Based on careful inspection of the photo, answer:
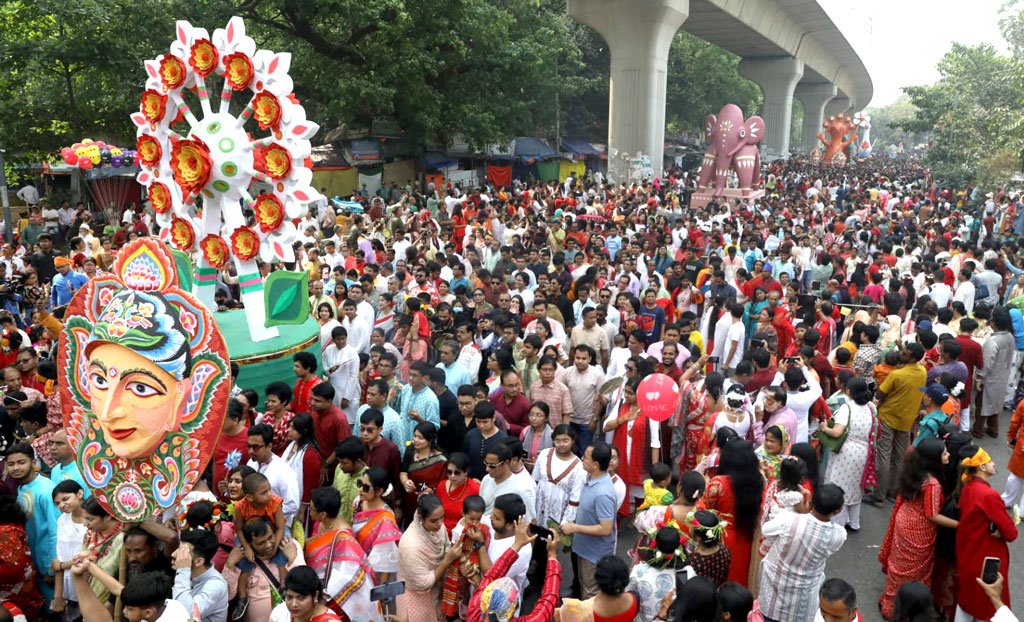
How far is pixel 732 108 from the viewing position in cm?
2131

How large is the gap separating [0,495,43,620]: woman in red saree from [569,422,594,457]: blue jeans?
3.93m

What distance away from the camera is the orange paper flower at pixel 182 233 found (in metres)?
7.96

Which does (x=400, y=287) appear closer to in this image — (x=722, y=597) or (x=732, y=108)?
(x=722, y=597)

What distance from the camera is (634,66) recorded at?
2533cm

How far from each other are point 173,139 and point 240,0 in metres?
12.3

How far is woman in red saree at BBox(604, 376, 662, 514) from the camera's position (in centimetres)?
594

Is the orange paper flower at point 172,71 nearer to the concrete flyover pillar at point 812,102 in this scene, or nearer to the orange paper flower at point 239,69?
the orange paper flower at point 239,69

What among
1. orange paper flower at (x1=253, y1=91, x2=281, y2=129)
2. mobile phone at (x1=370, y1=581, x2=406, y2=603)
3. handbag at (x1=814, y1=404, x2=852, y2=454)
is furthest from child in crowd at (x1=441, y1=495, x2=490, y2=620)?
orange paper flower at (x1=253, y1=91, x2=281, y2=129)

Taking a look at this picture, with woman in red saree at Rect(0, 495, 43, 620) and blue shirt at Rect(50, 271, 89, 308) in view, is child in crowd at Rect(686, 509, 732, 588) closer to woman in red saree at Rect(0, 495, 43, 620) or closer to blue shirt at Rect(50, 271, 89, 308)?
woman in red saree at Rect(0, 495, 43, 620)

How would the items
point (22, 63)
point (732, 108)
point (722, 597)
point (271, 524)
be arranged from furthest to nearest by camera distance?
1. point (732, 108)
2. point (22, 63)
3. point (271, 524)
4. point (722, 597)

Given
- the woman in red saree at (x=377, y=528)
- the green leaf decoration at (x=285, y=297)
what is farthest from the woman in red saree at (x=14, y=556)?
the green leaf decoration at (x=285, y=297)

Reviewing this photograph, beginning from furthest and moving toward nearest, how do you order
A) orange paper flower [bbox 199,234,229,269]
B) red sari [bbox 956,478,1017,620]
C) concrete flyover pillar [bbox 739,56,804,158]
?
1. concrete flyover pillar [bbox 739,56,804,158]
2. orange paper flower [bbox 199,234,229,269]
3. red sari [bbox 956,478,1017,620]

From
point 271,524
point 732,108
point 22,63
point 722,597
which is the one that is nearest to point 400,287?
point 271,524

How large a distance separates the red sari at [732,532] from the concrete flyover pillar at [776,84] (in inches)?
1570
